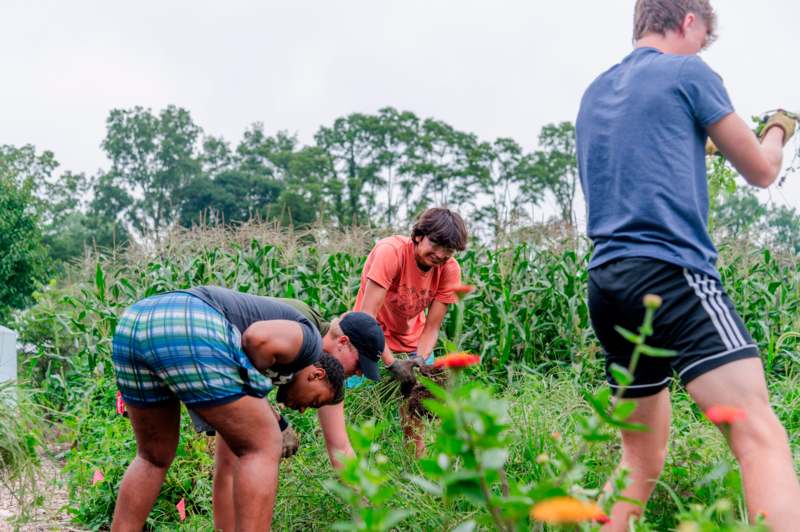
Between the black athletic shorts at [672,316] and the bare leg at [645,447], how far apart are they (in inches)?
2.4

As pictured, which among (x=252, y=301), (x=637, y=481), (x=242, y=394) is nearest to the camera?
(x=637, y=481)

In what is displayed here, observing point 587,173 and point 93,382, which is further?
point 93,382

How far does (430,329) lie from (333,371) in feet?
3.98

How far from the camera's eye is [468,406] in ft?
3.14

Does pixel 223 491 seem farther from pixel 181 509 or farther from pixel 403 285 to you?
pixel 403 285

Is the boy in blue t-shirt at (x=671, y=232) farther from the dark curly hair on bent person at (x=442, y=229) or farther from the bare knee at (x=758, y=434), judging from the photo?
the dark curly hair on bent person at (x=442, y=229)

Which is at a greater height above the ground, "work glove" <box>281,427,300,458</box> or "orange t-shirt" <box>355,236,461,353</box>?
"orange t-shirt" <box>355,236,461,353</box>

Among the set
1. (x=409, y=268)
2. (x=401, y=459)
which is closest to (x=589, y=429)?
(x=401, y=459)

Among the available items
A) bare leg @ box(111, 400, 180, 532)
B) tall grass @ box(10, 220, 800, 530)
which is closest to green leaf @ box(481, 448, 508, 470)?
tall grass @ box(10, 220, 800, 530)

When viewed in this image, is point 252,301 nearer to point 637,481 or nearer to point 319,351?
point 319,351

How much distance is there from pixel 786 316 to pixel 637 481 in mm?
3751

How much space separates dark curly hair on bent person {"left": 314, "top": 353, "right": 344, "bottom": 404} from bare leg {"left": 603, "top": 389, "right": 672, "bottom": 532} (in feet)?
3.12

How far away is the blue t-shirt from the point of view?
72.2 inches

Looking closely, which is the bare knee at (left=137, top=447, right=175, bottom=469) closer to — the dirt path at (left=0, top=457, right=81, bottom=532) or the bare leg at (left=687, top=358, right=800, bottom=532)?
the dirt path at (left=0, top=457, right=81, bottom=532)
